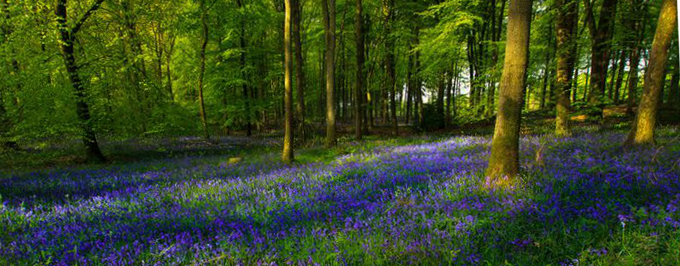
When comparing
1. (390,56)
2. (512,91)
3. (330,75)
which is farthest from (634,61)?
(512,91)

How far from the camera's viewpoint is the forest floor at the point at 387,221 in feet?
9.65

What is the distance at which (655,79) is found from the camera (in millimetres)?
6453

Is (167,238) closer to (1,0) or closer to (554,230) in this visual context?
(554,230)

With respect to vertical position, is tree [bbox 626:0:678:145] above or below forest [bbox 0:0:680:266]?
above

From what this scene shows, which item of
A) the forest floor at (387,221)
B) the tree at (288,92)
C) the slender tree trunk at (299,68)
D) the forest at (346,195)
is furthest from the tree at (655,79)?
the slender tree trunk at (299,68)

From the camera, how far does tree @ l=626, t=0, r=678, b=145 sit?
628 centimetres

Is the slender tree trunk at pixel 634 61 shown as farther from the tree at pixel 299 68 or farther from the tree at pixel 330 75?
the tree at pixel 299 68

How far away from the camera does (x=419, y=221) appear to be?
3.91 metres

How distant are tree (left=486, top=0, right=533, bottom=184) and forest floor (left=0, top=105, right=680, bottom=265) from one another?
356mm

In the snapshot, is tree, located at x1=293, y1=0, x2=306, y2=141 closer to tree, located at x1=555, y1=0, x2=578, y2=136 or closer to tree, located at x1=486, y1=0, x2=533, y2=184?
tree, located at x1=486, y1=0, x2=533, y2=184

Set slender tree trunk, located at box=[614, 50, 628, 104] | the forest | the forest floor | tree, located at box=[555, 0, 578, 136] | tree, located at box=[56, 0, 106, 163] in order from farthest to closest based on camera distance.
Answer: slender tree trunk, located at box=[614, 50, 628, 104]
tree, located at box=[56, 0, 106, 163]
tree, located at box=[555, 0, 578, 136]
the forest
the forest floor

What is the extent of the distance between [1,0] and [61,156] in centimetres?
692

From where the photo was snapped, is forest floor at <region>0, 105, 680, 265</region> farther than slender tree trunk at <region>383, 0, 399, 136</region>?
No

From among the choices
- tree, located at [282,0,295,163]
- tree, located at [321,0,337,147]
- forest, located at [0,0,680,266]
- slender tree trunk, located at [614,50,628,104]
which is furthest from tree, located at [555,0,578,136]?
slender tree trunk, located at [614,50,628,104]
